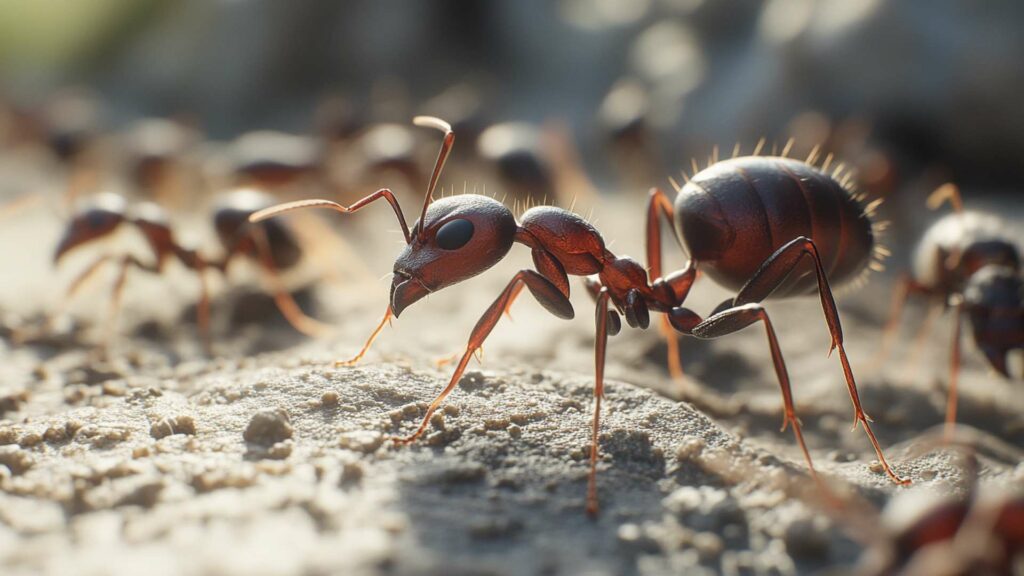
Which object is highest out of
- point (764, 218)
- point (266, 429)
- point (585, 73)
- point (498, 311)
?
point (585, 73)

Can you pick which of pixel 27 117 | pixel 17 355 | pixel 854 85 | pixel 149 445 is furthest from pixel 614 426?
pixel 27 117

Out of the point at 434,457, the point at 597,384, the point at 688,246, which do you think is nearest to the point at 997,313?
the point at 688,246

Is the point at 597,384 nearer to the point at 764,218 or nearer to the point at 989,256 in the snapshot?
the point at 764,218

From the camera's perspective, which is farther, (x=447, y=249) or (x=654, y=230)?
(x=654, y=230)

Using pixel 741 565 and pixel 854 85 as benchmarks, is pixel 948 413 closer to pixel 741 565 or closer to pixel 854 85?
pixel 741 565

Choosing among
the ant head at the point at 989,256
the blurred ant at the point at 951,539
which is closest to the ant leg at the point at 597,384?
the blurred ant at the point at 951,539

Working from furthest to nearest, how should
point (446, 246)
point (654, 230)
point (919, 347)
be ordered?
1. point (919, 347)
2. point (654, 230)
3. point (446, 246)

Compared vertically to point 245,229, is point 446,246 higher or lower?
lower

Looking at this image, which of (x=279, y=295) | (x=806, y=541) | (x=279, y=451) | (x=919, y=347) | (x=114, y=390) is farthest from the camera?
(x=279, y=295)
